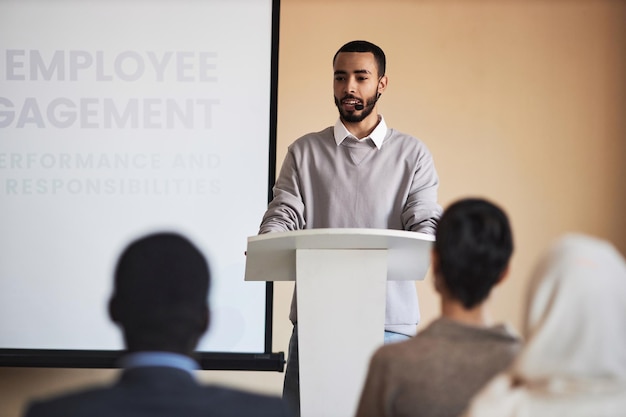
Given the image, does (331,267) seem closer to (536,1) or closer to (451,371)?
(451,371)

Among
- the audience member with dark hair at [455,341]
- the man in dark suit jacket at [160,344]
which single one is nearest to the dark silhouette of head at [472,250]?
the audience member with dark hair at [455,341]

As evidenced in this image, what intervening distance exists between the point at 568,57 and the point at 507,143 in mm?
551

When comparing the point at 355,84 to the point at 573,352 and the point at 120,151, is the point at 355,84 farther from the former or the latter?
the point at 573,352

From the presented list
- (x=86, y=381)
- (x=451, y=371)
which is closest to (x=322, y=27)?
(x=86, y=381)

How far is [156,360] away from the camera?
124cm

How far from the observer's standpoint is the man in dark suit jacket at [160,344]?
3.90 ft

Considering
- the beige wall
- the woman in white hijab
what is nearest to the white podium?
the woman in white hijab

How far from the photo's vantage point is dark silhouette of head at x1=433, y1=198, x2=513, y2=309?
1.56 m

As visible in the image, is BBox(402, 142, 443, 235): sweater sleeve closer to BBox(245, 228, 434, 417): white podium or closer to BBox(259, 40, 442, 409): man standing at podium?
BBox(259, 40, 442, 409): man standing at podium

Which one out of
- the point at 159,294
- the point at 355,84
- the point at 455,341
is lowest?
the point at 455,341

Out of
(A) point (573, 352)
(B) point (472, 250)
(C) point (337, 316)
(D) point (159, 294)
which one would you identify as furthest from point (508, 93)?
(D) point (159, 294)

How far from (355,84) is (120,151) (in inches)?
59.9

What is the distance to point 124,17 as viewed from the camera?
13.8 ft

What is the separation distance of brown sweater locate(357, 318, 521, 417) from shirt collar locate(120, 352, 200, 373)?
0.43m
